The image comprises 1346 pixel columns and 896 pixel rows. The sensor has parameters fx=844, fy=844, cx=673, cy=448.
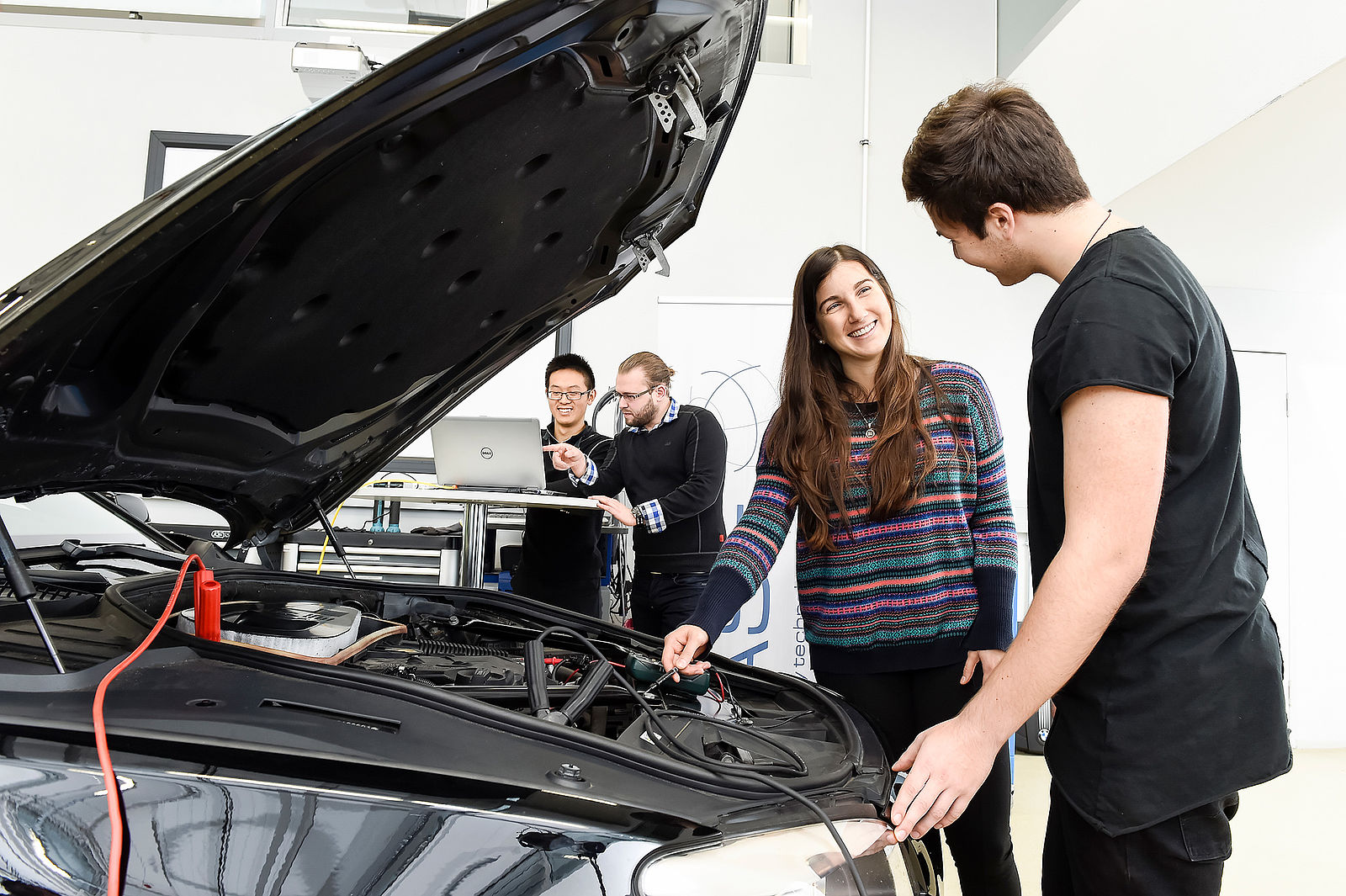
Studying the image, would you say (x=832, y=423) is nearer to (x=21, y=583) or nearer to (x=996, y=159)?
(x=996, y=159)

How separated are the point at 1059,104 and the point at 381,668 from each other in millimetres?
4093

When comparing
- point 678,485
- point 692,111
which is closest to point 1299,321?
point 678,485

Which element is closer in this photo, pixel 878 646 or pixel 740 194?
pixel 878 646

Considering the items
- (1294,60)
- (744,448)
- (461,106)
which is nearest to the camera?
(461,106)

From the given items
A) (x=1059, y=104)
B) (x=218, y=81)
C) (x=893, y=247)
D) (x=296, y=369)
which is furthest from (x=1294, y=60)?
(x=218, y=81)

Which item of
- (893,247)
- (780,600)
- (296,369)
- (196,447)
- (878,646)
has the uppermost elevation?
(893,247)

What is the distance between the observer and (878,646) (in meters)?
1.49

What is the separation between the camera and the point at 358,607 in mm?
1345

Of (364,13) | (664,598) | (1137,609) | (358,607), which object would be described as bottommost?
(664,598)

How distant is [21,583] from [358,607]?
623mm

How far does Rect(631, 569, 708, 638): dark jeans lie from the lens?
304cm

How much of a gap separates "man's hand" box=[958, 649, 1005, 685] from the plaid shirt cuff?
5.37 feet

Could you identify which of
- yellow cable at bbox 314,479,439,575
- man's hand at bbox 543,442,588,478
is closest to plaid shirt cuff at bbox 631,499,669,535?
man's hand at bbox 543,442,588,478

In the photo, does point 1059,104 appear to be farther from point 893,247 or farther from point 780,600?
point 780,600
